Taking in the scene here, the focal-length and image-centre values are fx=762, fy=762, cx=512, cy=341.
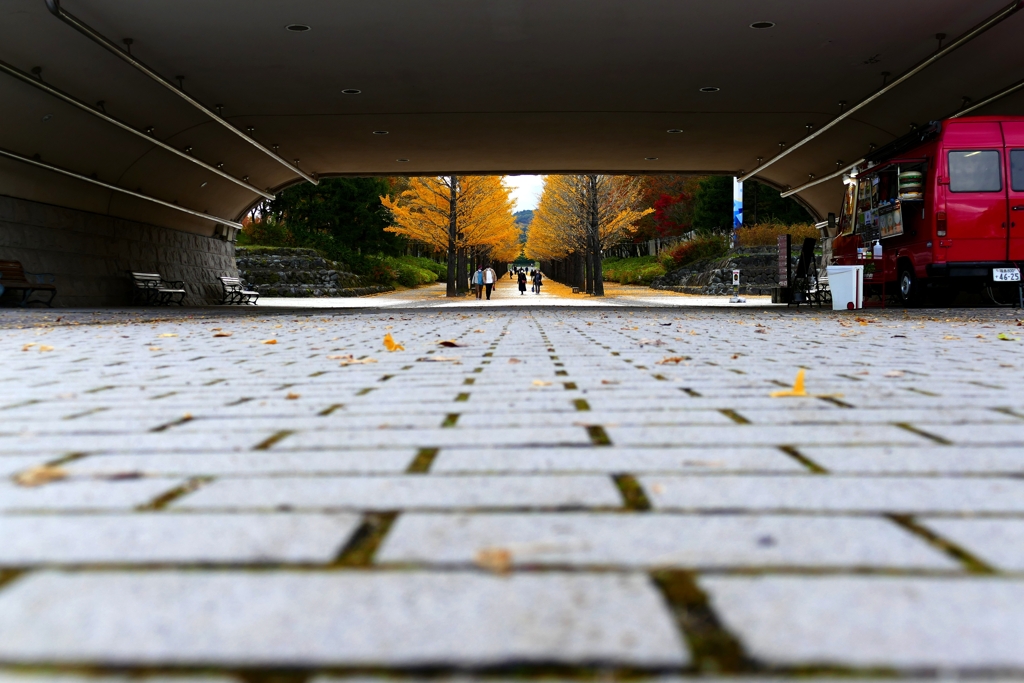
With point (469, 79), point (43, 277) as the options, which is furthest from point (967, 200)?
point (43, 277)

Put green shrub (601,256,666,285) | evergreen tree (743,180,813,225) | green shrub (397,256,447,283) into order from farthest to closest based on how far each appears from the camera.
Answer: green shrub (397,256,447,283) < evergreen tree (743,180,813,225) < green shrub (601,256,666,285)

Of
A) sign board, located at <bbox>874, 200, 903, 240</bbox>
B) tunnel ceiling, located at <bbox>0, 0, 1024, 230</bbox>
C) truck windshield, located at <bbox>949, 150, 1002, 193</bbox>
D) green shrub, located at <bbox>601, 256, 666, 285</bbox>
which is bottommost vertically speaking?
green shrub, located at <bbox>601, 256, 666, 285</bbox>

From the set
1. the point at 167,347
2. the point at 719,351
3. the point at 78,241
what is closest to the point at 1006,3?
Answer: the point at 719,351

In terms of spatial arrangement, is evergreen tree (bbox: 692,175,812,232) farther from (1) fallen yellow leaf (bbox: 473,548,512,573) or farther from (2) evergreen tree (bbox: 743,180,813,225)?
(1) fallen yellow leaf (bbox: 473,548,512,573)

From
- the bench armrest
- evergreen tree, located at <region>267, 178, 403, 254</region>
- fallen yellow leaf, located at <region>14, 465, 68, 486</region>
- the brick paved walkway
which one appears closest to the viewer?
the brick paved walkway

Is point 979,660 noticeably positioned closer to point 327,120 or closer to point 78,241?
point 327,120

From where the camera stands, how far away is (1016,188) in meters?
13.2

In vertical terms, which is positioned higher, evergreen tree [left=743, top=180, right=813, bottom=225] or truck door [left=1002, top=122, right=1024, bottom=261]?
evergreen tree [left=743, top=180, right=813, bottom=225]

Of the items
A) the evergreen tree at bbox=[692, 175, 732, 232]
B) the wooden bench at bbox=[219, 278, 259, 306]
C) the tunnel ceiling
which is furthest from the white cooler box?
the evergreen tree at bbox=[692, 175, 732, 232]

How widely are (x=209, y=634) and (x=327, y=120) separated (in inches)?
678

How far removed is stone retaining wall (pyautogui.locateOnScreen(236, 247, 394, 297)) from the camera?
1337 inches

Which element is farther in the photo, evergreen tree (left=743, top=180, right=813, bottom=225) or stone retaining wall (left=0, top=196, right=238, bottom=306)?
evergreen tree (left=743, top=180, right=813, bottom=225)

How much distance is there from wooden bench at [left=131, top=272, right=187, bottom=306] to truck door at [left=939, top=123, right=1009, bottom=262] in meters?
17.3

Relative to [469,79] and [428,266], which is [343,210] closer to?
[428,266]
